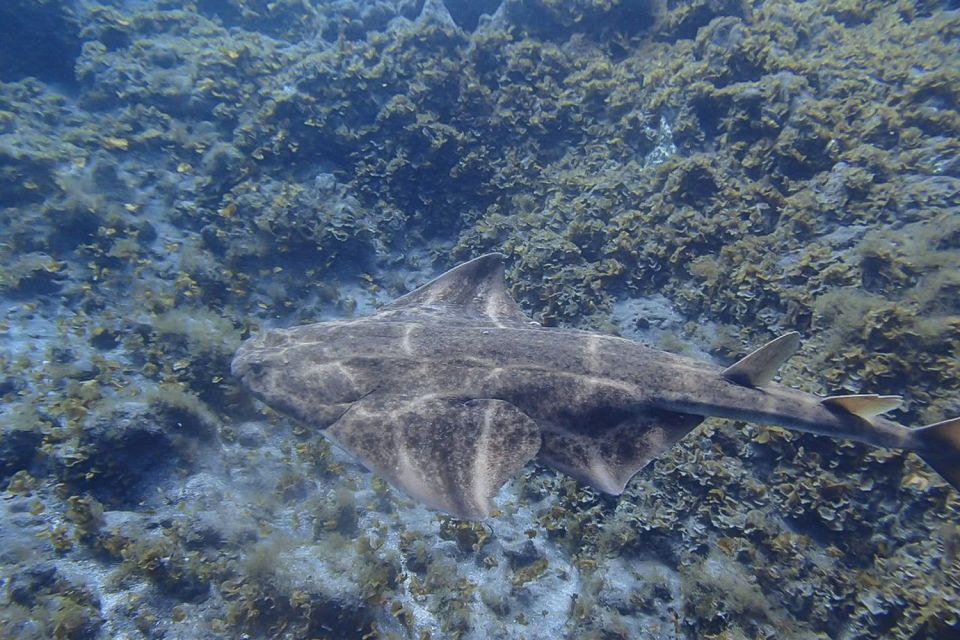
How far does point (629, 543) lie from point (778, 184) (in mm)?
5610

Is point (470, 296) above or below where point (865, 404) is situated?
above

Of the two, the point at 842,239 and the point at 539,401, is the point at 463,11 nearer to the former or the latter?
the point at 842,239

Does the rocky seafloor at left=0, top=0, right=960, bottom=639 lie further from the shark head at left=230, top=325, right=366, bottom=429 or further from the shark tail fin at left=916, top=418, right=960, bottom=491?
the shark head at left=230, top=325, right=366, bottom=429

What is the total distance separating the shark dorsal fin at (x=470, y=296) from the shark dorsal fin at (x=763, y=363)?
2569 millimetres

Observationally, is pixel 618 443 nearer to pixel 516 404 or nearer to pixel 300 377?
pixel 516 404

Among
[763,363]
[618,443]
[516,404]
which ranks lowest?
[618,443]

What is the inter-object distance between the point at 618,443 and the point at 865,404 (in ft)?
6.26

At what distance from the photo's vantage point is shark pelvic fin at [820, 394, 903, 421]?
3.43 metres

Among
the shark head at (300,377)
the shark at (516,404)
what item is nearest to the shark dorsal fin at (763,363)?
the shark at (516,404)

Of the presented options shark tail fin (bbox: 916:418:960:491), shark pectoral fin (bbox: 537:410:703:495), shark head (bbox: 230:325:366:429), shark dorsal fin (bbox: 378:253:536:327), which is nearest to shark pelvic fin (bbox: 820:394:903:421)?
shark tail fin (bbox: 916:418:960:491)

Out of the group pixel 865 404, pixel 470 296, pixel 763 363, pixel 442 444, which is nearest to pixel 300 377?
pixel 442 444

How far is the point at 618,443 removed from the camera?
4.01 m

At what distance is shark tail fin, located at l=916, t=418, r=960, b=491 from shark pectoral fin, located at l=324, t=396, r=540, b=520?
3.10 metres

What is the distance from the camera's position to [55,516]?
4730 mm
